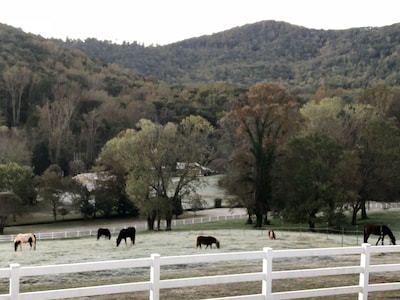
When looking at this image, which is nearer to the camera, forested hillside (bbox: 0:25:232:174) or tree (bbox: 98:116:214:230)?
tree (bbox: 98:116:214:230)

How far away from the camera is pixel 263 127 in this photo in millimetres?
50062

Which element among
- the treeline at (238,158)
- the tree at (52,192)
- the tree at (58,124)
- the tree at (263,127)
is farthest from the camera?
the tree at (58,124)

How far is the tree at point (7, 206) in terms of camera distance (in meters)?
53.2

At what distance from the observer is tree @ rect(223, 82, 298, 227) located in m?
49.1

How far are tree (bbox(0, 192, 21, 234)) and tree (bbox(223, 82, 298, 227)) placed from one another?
21.8 meters

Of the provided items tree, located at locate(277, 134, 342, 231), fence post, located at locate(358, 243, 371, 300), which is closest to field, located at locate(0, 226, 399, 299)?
fence post, located at locate(358, 243, 371, 300)

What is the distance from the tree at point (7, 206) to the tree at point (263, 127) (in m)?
21.8

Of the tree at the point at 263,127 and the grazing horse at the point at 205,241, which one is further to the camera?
the tree at the point at 263,127

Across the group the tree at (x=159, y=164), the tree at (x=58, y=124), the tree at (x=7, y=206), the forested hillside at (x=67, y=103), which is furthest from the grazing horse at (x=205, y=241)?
the tree at (x=58, y=124)

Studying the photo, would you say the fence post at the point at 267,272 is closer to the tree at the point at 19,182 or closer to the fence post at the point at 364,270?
the fence post at the point at 364,270

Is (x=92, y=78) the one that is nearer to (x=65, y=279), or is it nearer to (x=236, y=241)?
(x=236, y=241)

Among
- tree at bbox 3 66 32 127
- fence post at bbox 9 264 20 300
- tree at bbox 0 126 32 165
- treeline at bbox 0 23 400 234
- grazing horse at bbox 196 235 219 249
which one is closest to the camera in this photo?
fence post at bbox 9 264 20 300

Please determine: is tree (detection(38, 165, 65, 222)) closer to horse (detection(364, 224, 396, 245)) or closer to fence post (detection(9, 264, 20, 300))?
horse (detection(364, 224, 396, 245))

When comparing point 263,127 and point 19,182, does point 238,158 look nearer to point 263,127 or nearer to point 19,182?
point 263,127
